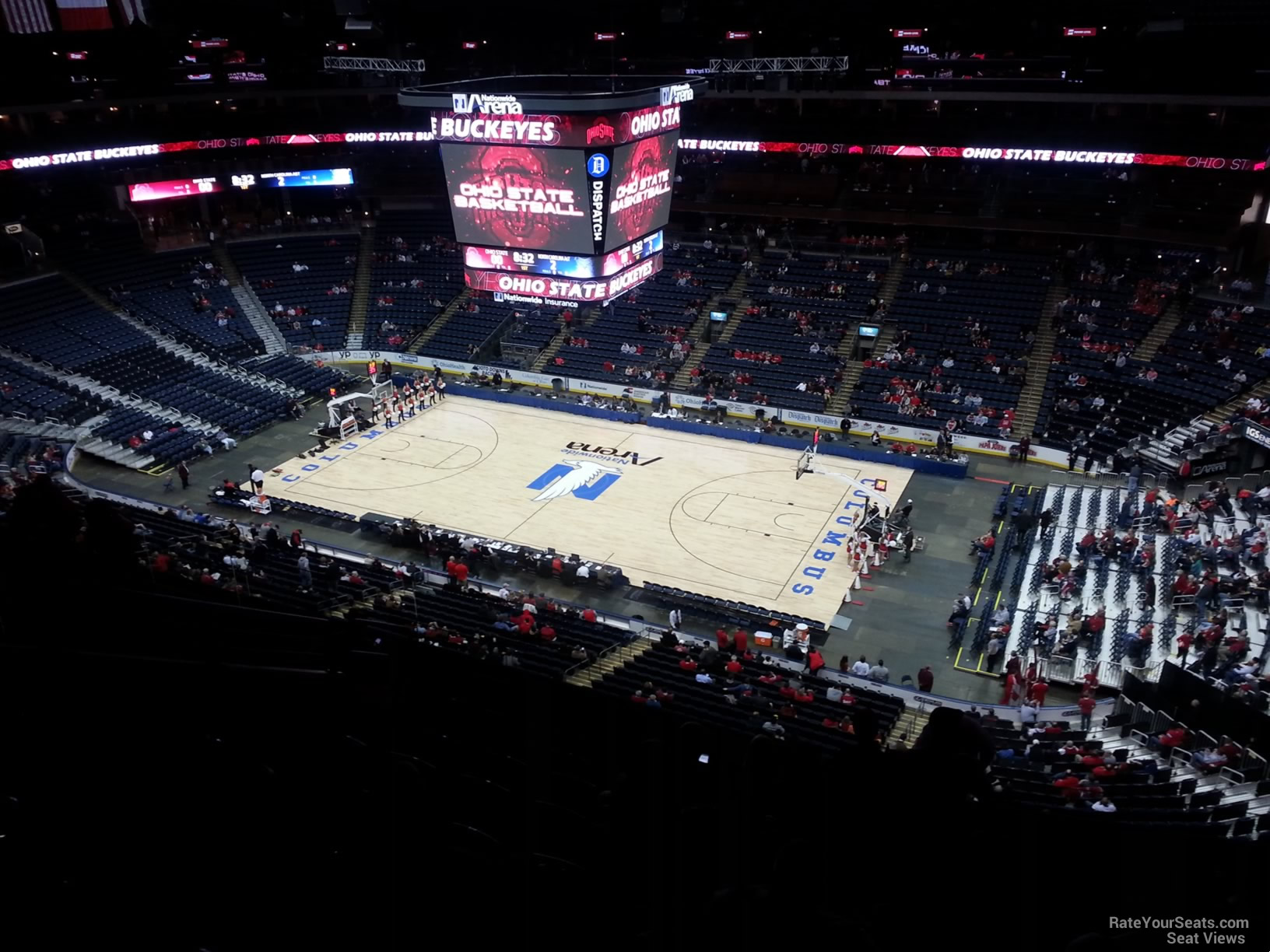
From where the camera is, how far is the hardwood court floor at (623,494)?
2772cm

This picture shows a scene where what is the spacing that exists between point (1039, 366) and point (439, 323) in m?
29.4

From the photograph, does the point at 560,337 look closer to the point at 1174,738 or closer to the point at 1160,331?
the point at 1160,331

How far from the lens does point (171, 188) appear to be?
47.8 metres

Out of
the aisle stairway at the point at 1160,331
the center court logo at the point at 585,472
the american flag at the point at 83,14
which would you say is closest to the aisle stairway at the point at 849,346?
the center court logo at the point at 585,472

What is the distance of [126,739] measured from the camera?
5242mm

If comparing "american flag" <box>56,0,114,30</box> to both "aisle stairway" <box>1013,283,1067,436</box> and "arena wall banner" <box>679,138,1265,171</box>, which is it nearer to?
"arena wall banner" <box>679,138,1265,171</box>

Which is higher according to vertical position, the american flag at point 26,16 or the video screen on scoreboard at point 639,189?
the american flag at point 26,16

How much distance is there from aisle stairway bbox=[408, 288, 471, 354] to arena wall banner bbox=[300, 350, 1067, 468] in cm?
79

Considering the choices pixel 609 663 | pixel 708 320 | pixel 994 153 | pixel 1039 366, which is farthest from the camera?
pixel 708 320

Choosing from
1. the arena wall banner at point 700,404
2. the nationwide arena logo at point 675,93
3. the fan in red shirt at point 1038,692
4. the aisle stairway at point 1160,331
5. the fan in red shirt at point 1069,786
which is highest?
the nationwide arena logo at point 675,93

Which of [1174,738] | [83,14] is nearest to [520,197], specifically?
[83,14]

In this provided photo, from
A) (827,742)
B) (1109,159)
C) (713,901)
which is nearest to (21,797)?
(713,901)

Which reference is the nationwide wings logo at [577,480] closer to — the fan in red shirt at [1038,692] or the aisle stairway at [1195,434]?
the fan in red shirt at [1038,692]

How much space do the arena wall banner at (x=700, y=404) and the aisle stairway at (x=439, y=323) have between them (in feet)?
2.60
